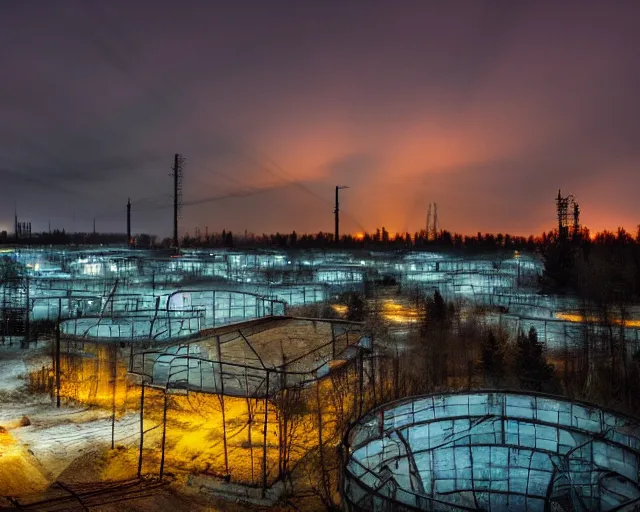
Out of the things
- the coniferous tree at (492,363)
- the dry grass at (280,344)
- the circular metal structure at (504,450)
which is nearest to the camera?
the circular metal structure at (504,450)

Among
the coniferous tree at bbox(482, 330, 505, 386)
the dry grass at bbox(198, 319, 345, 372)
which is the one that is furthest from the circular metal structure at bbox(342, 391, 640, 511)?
the coniferous tree at bbox(482, 330, 505, 386)

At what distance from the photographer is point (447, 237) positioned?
109812 mm

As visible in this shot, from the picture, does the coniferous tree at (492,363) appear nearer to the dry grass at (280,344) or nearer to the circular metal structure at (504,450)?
the dry grass at (280,344)

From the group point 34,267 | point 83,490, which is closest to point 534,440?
point 83,490

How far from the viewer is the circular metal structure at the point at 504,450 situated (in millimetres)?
10508

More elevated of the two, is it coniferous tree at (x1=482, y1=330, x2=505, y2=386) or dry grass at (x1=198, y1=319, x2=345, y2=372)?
dry grass at (x1=198, y1=319, x2=345, y2=372)

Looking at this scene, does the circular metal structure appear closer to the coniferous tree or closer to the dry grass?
the dry grass

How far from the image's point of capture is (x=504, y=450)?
11.8 m

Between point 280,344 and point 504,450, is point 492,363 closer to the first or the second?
point 280,344

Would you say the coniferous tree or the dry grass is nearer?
the dry grass

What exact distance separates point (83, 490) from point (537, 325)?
1844 centimetres

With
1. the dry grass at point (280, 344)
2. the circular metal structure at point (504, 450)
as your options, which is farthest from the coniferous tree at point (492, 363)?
the circular metal structure at point (504, 450)

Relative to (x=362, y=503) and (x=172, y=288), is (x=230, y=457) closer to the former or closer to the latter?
(x=362, y=503)

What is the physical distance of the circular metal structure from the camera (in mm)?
10508
